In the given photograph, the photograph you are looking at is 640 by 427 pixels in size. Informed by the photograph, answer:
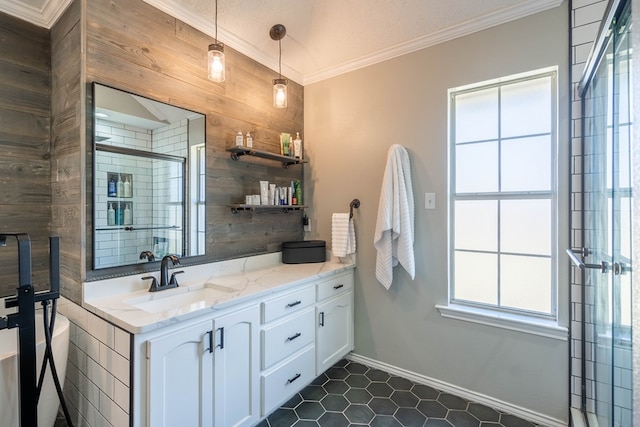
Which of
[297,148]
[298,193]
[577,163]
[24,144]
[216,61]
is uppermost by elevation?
[216,61]

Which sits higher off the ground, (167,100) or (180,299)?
(167,100)

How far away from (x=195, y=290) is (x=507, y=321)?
1.97 metres

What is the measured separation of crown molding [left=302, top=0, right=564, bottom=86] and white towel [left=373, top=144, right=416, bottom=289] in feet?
2.45

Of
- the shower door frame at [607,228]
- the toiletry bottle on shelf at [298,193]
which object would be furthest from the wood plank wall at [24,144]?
the shower door frame at [607,228]

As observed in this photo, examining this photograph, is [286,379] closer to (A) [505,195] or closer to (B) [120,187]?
(B) [120,187]

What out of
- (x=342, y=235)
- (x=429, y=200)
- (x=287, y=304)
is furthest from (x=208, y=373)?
(x=429, y=200)

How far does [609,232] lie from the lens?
1.26 meters

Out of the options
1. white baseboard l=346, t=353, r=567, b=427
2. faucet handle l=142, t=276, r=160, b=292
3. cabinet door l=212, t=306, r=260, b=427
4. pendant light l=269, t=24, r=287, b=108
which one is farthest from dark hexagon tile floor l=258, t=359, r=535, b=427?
pendant light l=269, t=24, r=287, b=108

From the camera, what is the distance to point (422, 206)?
227 centimetres

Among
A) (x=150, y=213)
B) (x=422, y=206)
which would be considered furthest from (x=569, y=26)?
(x=150, y=213)

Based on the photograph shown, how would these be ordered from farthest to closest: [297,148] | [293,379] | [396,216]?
[297,148], [396,216], [293,379]

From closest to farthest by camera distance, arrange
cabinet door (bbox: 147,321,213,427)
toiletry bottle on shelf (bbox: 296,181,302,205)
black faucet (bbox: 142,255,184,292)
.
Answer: cabinet door (bbox: 147,321,213,427), black faucet (bbox: 142,255,184,292), toiletry bottle on shelf (bbox: 296,181,302,205)

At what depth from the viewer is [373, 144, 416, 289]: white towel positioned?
2209 millimetres

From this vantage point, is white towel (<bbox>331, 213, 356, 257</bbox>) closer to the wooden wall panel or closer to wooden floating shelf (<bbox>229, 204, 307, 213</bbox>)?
wooden floating shelf (<bbox>229, 204, 307, 213</bbox>)
